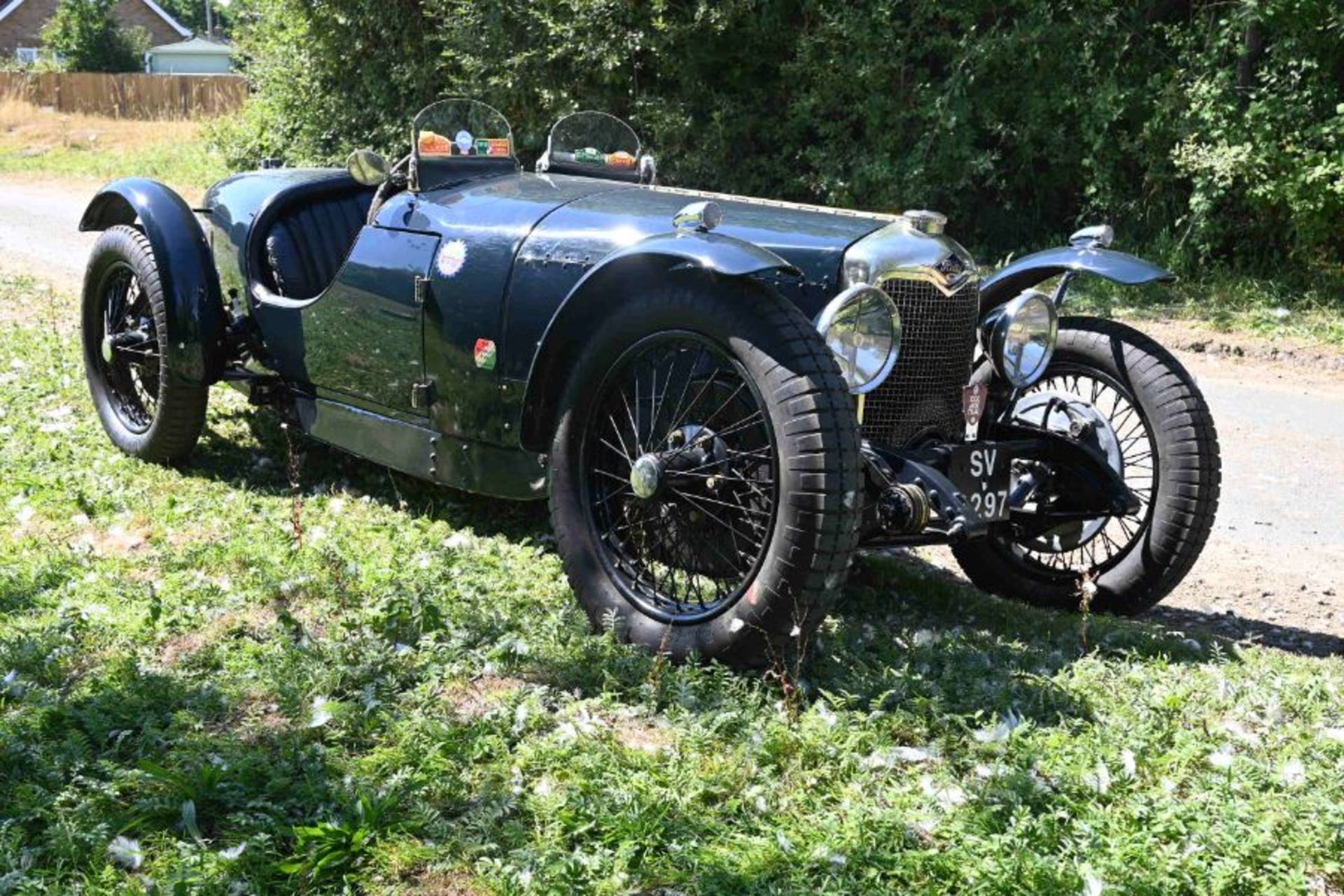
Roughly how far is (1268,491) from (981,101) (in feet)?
23.2

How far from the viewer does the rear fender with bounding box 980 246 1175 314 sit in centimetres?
510

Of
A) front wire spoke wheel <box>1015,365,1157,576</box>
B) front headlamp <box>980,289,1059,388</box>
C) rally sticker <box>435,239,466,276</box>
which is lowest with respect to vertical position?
front wire spoke wheel <box>1015,365,1157,576</box>

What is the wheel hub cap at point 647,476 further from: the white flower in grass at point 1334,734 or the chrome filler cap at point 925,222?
the white flower in grass at point 1334,734

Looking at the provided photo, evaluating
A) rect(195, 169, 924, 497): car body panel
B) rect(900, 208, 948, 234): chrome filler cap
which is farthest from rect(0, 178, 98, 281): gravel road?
rect(900, 208, 948, 234): chrome filler cap

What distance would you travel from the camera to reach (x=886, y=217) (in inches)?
191

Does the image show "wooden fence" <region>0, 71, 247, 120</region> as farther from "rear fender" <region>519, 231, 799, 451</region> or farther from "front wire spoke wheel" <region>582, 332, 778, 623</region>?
"front wire spoke wheel" <region>582, 332, 778, 623</region>

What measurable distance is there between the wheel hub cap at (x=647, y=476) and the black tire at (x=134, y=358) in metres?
2.81

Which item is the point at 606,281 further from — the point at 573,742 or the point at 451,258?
the point at 573,742

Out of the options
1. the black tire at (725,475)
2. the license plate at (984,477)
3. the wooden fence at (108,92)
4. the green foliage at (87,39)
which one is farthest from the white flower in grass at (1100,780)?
the green foliage at (87,39)

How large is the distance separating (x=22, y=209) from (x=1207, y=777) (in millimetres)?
17312

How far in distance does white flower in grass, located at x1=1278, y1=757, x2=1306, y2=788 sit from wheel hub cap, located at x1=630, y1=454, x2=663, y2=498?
1.86m

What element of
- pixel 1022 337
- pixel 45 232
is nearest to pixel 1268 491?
pixel 1022 337

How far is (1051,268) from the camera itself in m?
5.27

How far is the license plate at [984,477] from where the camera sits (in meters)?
4.54
